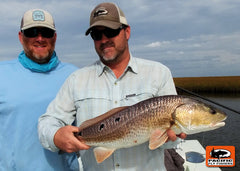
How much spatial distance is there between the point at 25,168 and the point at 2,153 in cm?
48

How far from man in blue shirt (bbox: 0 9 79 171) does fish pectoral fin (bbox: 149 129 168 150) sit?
1.79 meters

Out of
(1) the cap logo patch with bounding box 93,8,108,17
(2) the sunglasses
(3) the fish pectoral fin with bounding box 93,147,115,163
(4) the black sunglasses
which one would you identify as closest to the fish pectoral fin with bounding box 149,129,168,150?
(3) the fish pectoral fin with bounding box 93,147,115,163

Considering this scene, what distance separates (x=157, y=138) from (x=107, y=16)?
172cm

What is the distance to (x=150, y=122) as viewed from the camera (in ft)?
8.90

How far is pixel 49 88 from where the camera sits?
379 centimetres

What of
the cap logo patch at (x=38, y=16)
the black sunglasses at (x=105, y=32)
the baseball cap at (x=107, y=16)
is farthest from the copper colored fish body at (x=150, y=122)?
the cap logo patch at (x=38, y=16)

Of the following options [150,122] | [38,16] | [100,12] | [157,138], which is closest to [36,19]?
[38,16]

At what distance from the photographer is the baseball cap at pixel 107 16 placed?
303 centimetres

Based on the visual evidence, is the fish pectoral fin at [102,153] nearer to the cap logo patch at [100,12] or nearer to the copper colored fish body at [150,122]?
the copper colored fish body at [150,122]

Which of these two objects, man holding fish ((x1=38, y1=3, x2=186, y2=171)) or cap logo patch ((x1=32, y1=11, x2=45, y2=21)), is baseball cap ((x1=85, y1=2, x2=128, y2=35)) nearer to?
man holding fish ((x1=38, y1=3, x2=186, y2=171))

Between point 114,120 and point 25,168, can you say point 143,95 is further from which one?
point 25,168

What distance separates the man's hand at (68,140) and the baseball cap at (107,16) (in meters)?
1.36

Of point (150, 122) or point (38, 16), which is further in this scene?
point (38, 16)

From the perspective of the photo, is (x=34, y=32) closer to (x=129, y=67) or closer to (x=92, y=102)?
(x=92, y=102)
